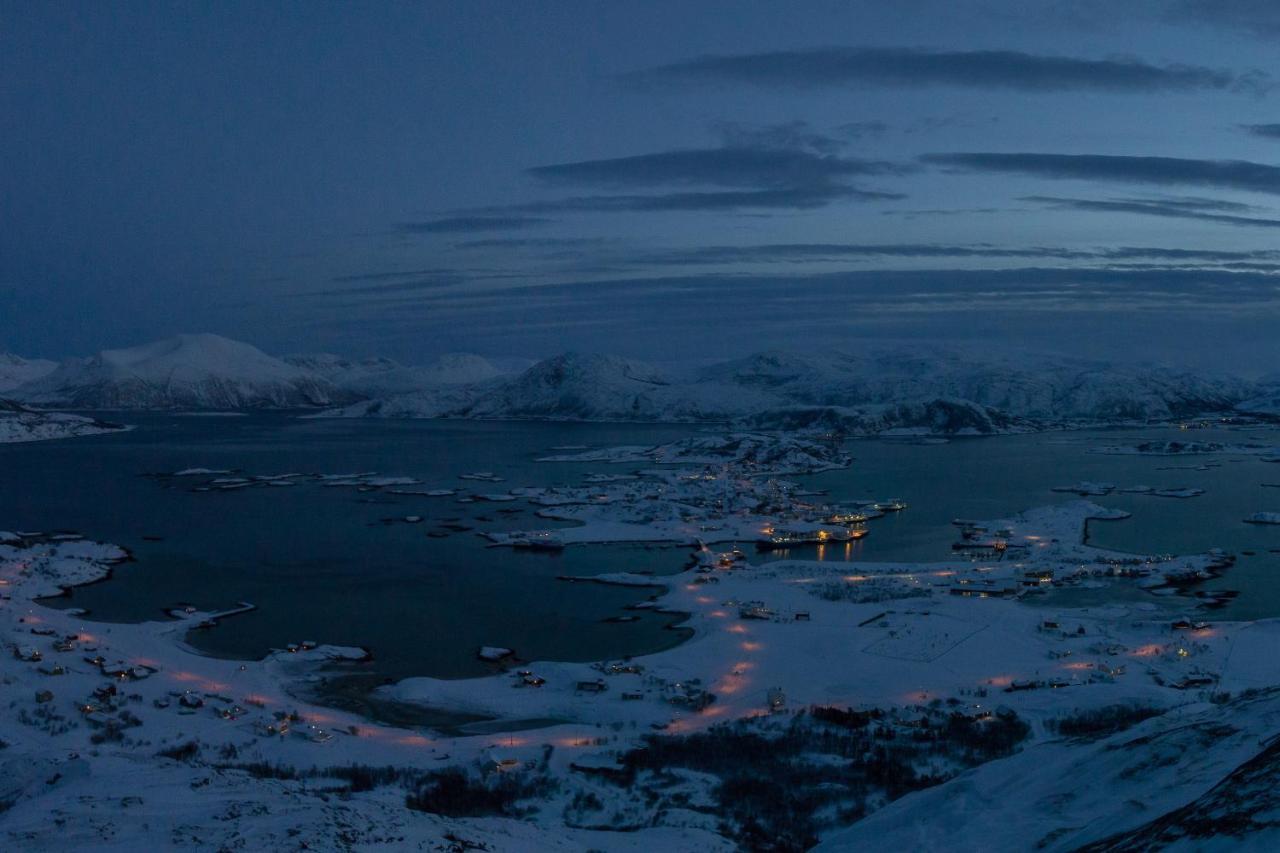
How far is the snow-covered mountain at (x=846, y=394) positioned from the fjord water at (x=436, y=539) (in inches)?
1210

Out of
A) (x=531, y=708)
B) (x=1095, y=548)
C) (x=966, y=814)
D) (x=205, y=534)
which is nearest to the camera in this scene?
(x=966, y=814)

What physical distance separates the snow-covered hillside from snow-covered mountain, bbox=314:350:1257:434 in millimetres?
52170

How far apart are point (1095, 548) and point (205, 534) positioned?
37.8 m

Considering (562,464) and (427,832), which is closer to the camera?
(427,832)

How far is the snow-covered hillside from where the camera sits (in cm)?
11025

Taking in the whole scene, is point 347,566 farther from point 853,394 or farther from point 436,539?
point 853,394

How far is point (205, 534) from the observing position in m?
44.2

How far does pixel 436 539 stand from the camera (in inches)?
1657

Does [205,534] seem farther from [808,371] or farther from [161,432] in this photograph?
[808,371]

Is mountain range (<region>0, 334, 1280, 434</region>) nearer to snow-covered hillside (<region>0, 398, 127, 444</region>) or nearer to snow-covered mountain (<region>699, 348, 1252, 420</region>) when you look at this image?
snow-covered mountain (<region>699, 348, 1252, 420</region>)

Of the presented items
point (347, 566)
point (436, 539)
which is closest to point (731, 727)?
point (347, 566)

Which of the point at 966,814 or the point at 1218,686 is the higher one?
the point at 966,814

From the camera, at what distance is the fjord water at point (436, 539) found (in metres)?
27.4

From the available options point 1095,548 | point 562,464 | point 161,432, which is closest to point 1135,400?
point 562,464
